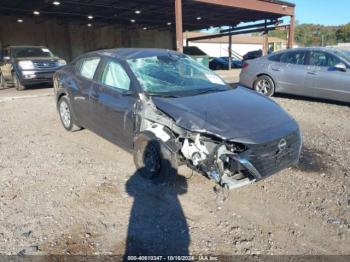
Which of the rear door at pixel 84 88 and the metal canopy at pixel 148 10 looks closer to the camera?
the rear door at pixel 84 88

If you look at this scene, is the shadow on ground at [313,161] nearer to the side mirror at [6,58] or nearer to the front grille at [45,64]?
the front grille at [45,64]

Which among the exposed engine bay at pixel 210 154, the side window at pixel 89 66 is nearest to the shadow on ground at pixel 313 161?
the exposed engine bay at pixel 210 154

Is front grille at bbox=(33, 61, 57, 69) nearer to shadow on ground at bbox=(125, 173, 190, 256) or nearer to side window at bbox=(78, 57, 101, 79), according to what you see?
side window at bbox=(78, 57, 101, 79)

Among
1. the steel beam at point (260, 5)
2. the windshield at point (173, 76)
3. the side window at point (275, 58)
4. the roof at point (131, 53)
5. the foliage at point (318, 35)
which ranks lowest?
the foliage at point (318, 35)

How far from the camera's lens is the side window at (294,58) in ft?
30.6

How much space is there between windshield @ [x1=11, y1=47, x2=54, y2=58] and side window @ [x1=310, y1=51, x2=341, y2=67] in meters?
11.1

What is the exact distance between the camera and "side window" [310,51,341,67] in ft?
28.4

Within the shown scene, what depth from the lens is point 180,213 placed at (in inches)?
142

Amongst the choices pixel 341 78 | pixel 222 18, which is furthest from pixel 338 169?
pixel 222 18

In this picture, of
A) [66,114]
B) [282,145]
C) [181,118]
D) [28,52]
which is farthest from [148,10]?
[282,145]

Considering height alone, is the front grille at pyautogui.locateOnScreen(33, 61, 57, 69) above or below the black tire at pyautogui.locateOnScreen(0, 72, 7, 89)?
above

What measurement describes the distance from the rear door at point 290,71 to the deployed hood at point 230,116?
5.18 m

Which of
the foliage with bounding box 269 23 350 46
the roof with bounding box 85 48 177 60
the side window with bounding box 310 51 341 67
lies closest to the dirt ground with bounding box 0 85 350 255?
the roof with bounding box 85 48 177 60

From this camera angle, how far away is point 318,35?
96.3 meters
